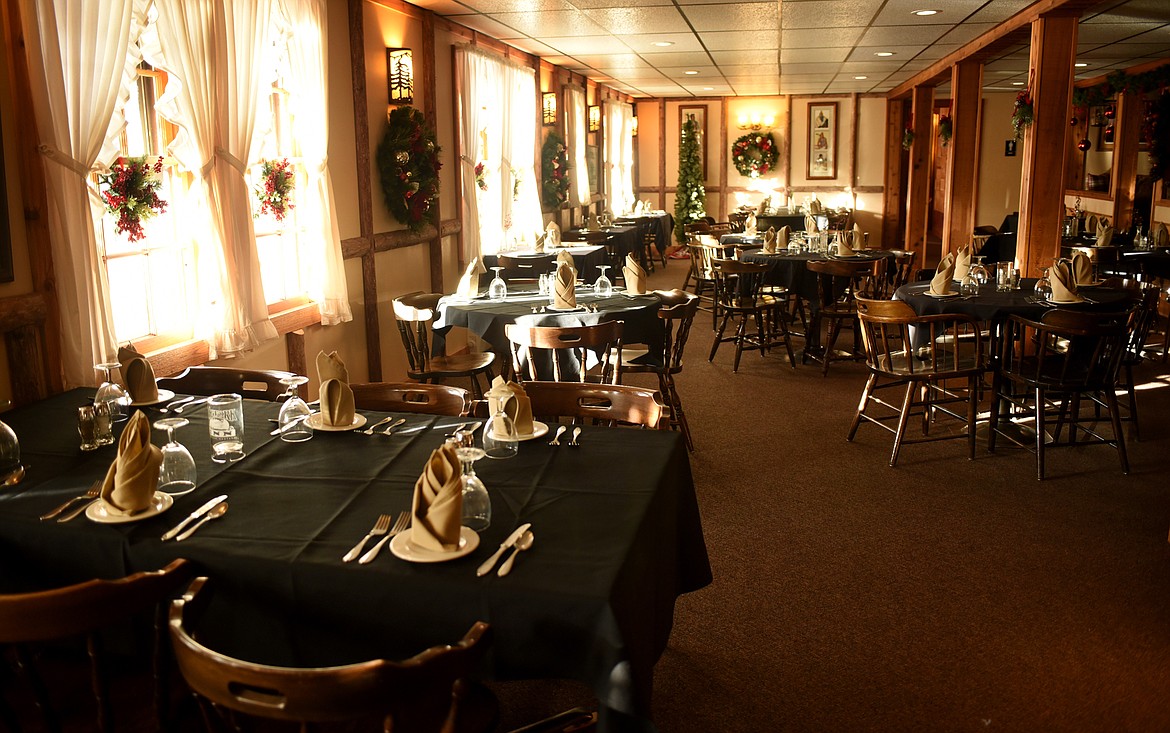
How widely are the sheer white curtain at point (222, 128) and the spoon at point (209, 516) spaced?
248 centimetres

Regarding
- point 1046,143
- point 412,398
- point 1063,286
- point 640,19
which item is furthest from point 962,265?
point 412,398

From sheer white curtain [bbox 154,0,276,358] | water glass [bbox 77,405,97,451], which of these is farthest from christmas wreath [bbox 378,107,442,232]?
water glass [bbox 77,405,97,451]

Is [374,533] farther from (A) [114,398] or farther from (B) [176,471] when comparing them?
(A) [114,398]

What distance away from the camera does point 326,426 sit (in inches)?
111

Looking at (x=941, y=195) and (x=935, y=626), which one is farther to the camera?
(x=941, y=195)

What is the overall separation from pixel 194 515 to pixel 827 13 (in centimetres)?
646

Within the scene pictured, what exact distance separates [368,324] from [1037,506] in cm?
426

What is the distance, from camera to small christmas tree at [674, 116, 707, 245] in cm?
1549

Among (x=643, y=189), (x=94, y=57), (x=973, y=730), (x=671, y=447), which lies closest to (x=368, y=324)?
(x=94, y=57)

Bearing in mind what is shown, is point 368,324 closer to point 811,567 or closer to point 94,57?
point 94,57

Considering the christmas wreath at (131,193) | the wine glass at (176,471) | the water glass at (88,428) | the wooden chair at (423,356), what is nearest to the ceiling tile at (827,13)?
the wooden chair at (423,356)

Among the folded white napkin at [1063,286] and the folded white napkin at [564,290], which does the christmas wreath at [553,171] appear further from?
the folded white napkin at [1063,286]

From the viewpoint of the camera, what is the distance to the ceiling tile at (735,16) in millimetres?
6828

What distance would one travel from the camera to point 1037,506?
4.32 meters
